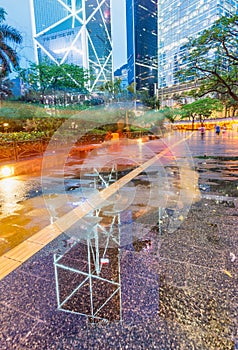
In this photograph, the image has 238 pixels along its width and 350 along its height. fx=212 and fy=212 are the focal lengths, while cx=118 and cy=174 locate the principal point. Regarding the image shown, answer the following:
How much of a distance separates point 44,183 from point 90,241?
12.1 feet

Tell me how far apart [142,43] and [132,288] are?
101895 mm

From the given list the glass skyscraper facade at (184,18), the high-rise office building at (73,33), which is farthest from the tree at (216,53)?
the high-rise office building at (73,33)

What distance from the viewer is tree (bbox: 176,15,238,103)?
9.76m

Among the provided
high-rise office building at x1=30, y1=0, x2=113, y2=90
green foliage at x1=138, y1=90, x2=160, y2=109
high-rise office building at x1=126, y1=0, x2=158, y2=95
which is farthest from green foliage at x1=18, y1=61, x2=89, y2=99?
high-rise office building at x1=126, y1=0, x2=158, y2=95

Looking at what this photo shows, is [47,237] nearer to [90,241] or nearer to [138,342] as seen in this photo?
[90,241]

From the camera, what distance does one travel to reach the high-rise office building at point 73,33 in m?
56.7

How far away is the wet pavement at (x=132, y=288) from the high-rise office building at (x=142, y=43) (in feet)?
269

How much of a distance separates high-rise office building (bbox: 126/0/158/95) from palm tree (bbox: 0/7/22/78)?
2674 inches

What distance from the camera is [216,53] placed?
38.0 feet

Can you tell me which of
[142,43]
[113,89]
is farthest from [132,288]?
[142,43]

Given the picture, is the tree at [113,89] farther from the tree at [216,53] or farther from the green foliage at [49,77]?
the tree at [216,53]

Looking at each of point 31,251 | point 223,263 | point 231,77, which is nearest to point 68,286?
point 31,251

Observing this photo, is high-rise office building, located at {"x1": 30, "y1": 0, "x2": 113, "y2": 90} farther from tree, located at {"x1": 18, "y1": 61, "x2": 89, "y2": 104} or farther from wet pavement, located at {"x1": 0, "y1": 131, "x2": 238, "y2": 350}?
wet pavement, located at {"x1": 0, "y1": 131, "x2": 238, "y2": 350}

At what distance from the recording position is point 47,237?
3.01 meters
